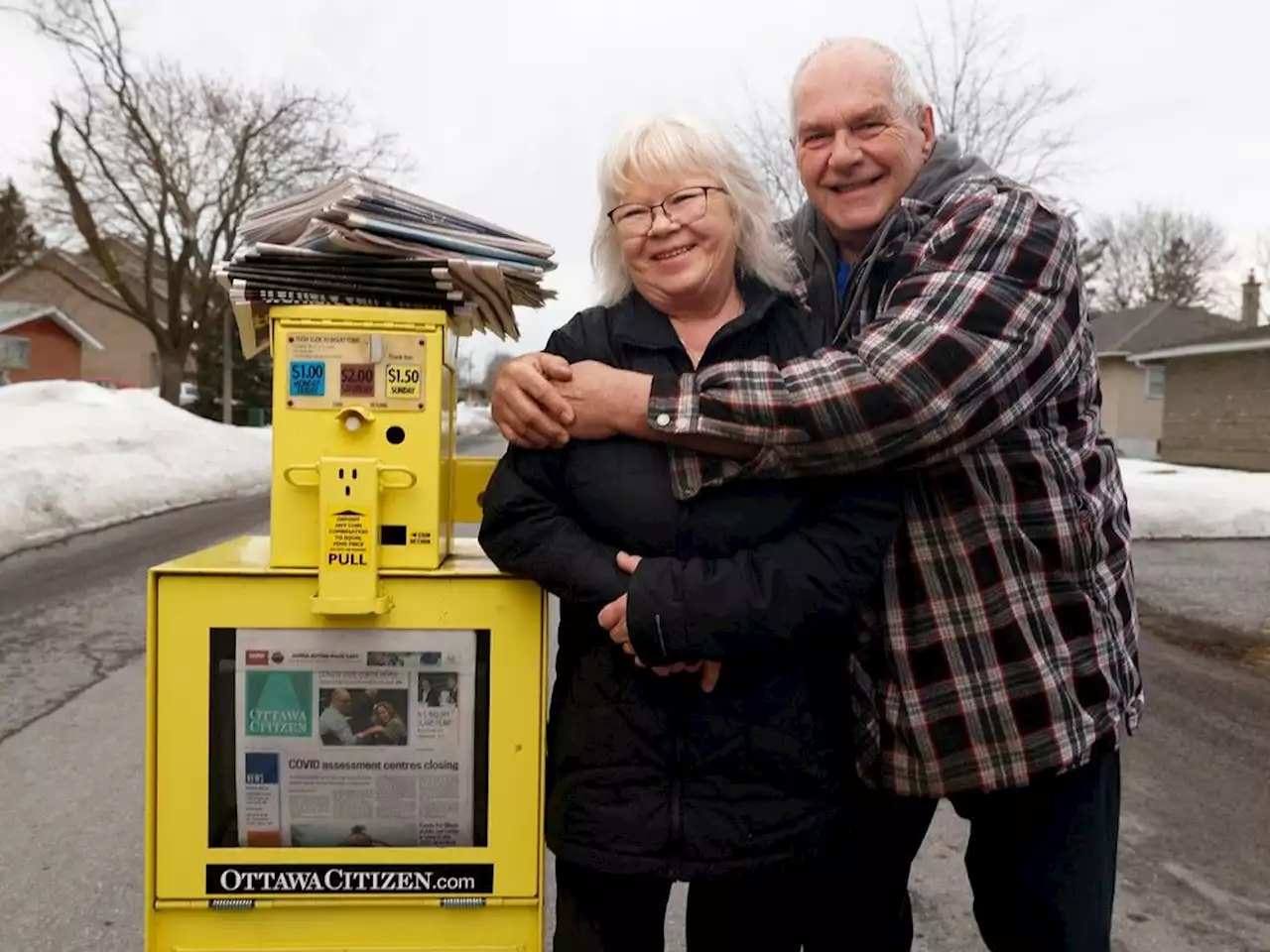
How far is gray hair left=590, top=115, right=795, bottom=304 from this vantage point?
6.00 feet

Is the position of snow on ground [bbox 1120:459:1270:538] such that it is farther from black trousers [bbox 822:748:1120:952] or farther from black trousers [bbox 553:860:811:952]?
black trousers [bbox 553:860:811:952]

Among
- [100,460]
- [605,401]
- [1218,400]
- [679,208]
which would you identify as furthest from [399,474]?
[1218,400]

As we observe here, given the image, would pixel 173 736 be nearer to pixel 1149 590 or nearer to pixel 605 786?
pixel 605 786

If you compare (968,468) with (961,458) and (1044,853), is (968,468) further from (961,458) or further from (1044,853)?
(1044,853)

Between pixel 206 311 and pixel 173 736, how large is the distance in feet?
100

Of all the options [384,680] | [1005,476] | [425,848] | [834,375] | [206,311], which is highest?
[206,311]

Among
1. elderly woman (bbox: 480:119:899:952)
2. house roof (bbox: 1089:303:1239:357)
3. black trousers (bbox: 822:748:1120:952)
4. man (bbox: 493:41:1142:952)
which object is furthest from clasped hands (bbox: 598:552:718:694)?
house roof (bbox: 1089:303:1239:357)

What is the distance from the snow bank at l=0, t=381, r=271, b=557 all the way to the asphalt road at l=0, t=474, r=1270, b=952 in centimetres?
404

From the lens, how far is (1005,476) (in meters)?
1.76

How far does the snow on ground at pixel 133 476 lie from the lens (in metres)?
A: 10.8

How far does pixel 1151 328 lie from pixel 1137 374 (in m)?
2.20

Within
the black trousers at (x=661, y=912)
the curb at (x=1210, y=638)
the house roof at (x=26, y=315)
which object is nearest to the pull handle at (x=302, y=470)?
the black trousers at (x=661, y=912)

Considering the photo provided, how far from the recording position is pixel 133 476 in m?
13.3

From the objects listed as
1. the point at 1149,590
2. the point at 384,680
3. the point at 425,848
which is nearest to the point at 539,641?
the point at 384,680
